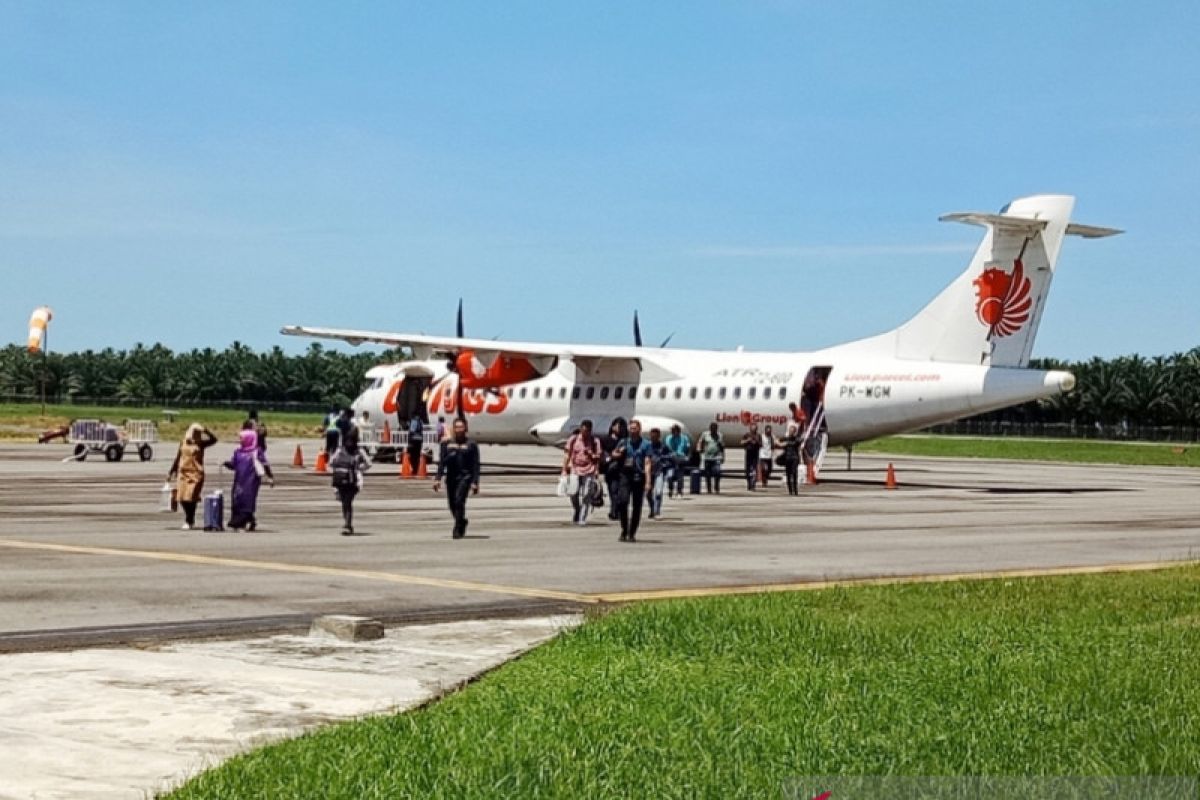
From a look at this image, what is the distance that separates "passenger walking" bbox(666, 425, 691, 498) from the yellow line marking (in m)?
16.7

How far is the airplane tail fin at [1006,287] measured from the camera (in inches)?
1567

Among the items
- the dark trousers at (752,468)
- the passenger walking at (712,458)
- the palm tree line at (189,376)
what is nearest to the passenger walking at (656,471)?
the passenger walking at (712,458)

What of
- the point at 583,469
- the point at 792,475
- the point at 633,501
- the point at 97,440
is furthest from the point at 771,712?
the point at 97,440

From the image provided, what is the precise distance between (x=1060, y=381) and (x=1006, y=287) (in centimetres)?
302

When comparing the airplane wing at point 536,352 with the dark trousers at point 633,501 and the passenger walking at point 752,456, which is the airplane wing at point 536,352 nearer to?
the passenger walking at point 752,456

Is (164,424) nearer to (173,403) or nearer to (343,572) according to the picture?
(173,403)

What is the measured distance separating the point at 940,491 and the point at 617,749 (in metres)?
31.9

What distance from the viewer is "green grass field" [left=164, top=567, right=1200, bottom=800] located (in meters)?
8.66

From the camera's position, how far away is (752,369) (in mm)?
45500

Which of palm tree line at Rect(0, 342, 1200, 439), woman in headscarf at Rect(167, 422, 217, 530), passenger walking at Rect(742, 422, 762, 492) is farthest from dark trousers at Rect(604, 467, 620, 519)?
palm tree line at Rect(0, 342, 1200, 439)

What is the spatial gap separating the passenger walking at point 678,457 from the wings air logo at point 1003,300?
7.66 metres

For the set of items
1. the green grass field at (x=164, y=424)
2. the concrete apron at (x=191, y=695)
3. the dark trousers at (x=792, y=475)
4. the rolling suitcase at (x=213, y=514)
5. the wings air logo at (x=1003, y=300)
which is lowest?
the concrete apron at (x=191, y=695)

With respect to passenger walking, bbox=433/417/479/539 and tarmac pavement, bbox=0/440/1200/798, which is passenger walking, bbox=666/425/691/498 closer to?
tarmac pavement, bbox=0/440/1200/798

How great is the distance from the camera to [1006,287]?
40188mm
